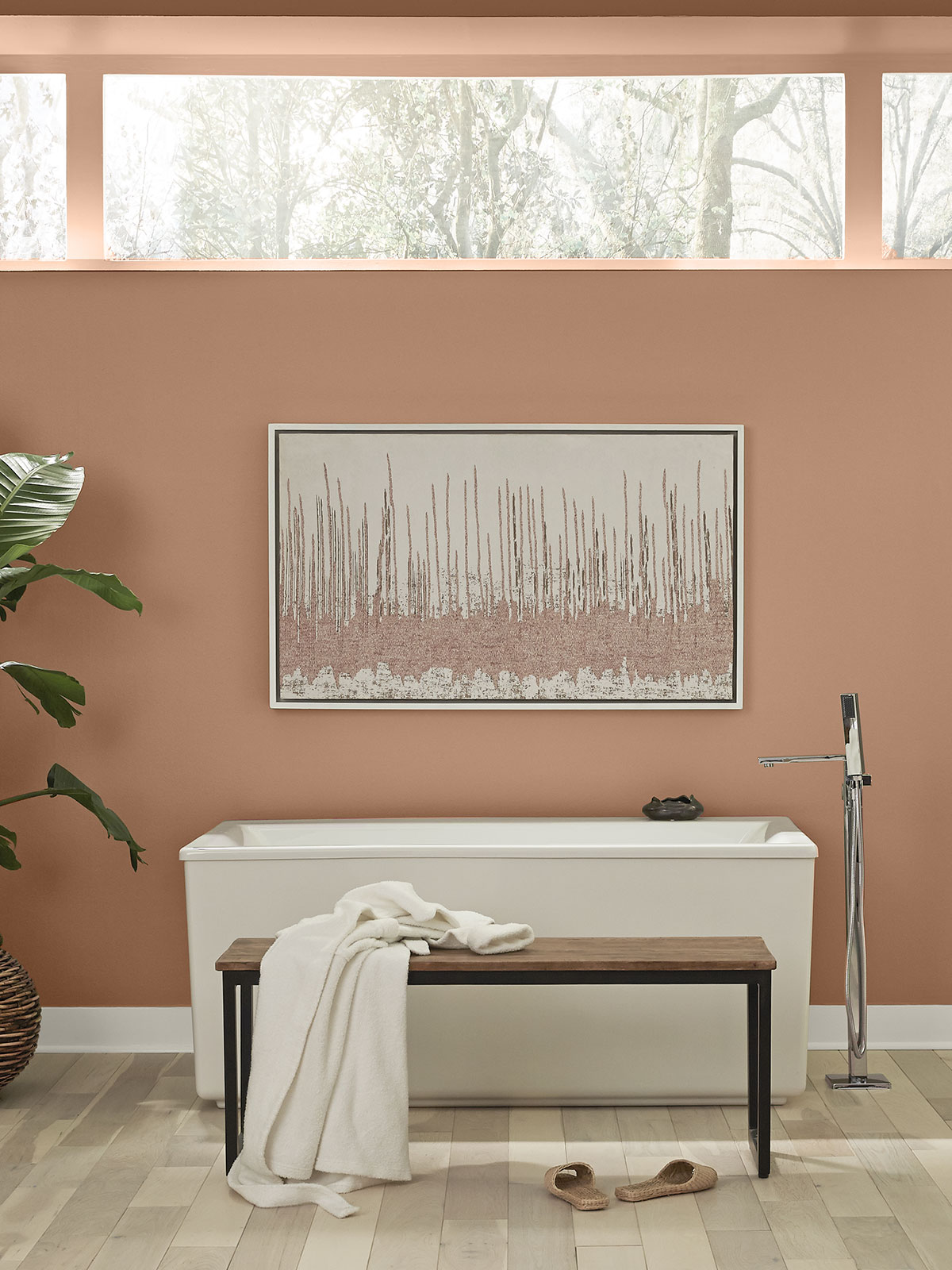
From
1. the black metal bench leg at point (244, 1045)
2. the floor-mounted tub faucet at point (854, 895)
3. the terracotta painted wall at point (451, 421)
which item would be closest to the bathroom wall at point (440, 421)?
the terracotta painted wall at point (451, 421)

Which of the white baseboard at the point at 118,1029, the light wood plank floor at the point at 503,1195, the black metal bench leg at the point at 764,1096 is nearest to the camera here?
the light wood plank floor at the point at 503,1195

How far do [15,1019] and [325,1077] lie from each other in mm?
1010

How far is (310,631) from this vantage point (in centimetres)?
355

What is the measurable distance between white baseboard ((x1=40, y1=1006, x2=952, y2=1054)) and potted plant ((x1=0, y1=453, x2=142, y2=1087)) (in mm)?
383

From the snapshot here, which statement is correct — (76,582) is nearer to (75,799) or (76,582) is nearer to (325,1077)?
(75,799)

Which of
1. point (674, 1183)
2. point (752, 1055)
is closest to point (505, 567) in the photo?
point (752, 1055)

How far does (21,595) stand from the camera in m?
3.21

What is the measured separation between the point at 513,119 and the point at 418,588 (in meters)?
1.52

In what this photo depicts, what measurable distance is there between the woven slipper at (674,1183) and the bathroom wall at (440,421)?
1.14 m

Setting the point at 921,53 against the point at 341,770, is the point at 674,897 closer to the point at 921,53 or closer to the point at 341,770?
the point at 341,770

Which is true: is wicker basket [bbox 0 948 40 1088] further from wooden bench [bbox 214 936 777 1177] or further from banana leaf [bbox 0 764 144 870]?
wooden bench [bbox 214 936 777 1177]

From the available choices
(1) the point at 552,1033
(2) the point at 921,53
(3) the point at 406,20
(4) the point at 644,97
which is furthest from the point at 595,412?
(1) the point at 552,1033

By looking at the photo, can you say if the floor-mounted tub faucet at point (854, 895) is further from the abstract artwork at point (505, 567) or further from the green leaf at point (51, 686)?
the green leaf at point (51, 686)

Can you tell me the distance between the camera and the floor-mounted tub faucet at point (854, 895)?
313 cm
